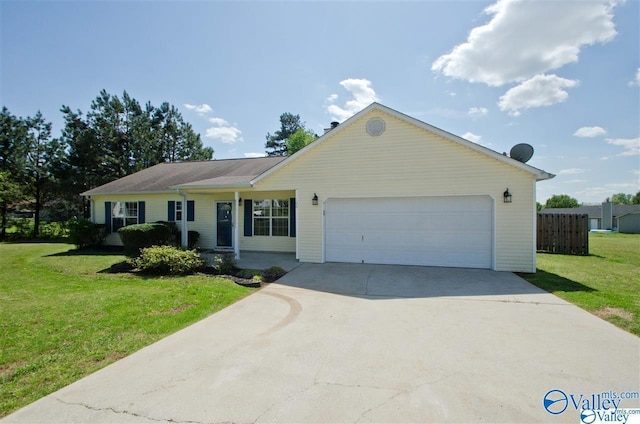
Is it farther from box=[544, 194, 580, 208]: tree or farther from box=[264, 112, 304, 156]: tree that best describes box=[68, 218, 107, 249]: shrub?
box=[544, 194, 580, 208]: tree

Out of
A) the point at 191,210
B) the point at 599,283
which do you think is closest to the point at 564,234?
the point at 599,283

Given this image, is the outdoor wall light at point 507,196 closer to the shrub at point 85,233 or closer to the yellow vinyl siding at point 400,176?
the yellow vinyl siding at point 400,176

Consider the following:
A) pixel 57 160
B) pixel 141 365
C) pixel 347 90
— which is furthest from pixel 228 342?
pixel 57 160

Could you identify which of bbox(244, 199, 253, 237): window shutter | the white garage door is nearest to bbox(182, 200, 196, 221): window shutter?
bbox(244, 199, 253, 237): window shutter

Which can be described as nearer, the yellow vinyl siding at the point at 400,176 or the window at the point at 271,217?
the yellow vinyl siding at the point at 400,176

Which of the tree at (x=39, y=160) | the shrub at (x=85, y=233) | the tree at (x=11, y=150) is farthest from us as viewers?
the tree at (x=39, y=160)

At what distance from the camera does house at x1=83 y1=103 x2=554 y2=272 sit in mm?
8328

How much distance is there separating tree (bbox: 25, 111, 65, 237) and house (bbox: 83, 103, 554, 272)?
19621 mm

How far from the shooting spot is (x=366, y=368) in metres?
3.19

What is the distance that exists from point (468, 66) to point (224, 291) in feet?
35.3

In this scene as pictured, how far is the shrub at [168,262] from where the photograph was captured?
8.13 m

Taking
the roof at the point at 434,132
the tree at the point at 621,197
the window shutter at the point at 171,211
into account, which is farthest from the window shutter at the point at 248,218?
the tree at the point at 621,197

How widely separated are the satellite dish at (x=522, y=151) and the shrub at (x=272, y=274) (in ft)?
29.3

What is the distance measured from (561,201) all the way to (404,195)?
89731mm
